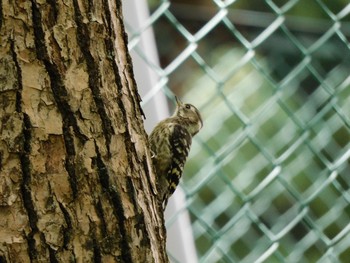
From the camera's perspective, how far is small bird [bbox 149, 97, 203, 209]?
9.29ft

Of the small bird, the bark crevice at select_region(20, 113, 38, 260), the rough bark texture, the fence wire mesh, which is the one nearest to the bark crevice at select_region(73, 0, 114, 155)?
the rough bark texture

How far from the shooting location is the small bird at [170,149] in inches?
111

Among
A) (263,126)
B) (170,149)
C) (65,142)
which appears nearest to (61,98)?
(65,142)

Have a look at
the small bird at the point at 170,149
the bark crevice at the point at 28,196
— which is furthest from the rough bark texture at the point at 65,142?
the small bird at the point at 170,149

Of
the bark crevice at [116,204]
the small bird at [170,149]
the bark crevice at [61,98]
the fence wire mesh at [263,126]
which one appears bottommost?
the bark crevice at [116,204]

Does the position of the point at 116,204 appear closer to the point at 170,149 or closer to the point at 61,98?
the point at 61,98

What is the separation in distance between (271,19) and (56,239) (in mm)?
3810

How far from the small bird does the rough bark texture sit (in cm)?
103

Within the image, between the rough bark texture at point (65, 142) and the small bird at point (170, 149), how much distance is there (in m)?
1.03

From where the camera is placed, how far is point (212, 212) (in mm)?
4758

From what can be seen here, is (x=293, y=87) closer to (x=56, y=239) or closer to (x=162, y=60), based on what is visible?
(x=162, y=60)

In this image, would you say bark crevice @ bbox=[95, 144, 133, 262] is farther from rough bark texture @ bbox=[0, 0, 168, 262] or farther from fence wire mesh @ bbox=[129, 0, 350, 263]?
fence wire mesh @ bbox=[129, 0, 350, 263]

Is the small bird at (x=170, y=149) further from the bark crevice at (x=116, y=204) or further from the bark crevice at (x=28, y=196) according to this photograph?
the bark crevice at (x=28, y=196)

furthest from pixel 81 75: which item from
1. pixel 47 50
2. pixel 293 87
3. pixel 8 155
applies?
pixel 293 87
